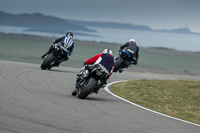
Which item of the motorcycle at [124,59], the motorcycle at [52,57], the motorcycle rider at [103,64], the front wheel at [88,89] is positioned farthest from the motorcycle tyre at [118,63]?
the front wheel at [88,89]

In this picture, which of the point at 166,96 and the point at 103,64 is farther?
the point at 166,96

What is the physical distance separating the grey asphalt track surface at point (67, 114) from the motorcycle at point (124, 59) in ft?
30.5

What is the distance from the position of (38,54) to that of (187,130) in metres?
111

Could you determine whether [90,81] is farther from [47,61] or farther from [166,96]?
[47,61]

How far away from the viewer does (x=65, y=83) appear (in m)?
16.7

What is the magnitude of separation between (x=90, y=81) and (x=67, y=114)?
9.45ft

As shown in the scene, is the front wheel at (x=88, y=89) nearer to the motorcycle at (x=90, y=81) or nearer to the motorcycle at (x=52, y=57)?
the motorcycle at (x=90, y=81)

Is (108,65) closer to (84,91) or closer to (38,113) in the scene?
(84,91)

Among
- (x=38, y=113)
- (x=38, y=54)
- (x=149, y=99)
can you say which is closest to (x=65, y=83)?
(x=149, y=99)

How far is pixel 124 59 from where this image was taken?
24.1 m

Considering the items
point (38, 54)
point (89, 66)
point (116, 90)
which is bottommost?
point (38, 54)

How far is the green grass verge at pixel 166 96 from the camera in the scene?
1330 cm

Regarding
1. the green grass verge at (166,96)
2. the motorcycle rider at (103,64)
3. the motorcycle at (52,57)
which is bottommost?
the green grass verge at (166,96)

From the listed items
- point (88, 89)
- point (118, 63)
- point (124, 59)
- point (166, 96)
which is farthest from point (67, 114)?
point (124, 59)
